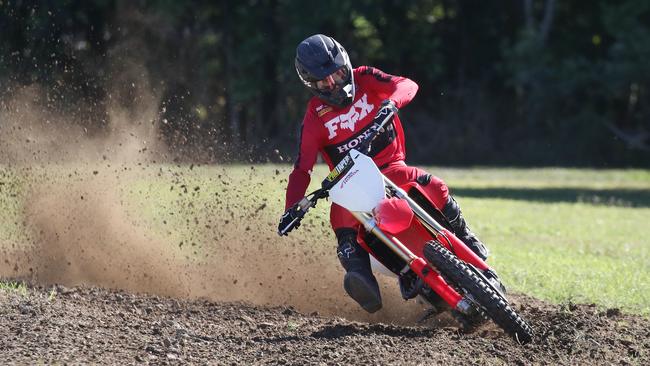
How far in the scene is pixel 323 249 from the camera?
11.2 metres

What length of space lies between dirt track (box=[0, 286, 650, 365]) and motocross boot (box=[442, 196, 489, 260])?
63cm

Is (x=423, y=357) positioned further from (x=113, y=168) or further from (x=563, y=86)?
(x=563, y=86)

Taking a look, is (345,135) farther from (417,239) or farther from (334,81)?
(417,239)

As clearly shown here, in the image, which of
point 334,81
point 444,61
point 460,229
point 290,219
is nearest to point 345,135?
point 334,81

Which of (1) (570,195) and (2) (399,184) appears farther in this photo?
(1) (570,195)

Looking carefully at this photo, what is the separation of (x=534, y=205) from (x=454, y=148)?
14921 mm

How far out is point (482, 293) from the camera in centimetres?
741

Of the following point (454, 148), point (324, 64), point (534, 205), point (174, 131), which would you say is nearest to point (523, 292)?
point (324, 64)

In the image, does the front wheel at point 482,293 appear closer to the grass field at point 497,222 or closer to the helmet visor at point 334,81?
the helmet visor at point 334,81

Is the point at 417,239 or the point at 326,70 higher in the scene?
the point at 326,70

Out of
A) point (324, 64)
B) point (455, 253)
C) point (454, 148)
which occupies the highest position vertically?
point (324, 64)

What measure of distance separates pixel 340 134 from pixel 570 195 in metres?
17.0

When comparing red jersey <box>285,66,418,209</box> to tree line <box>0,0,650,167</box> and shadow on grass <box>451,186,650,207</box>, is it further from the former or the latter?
tree line <box>0,0,650,167</box>

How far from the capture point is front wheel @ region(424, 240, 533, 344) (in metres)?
7.40
